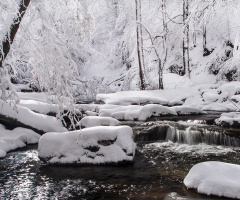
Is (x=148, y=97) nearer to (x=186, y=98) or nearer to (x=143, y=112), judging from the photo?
(x=186, y=98)

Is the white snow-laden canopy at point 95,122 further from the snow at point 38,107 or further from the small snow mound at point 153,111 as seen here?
the small snow mound at point 153,111

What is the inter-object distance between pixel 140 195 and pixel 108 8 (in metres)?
28.2

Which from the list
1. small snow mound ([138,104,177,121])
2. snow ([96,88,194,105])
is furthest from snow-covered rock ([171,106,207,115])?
snow ([96,88,194,105])

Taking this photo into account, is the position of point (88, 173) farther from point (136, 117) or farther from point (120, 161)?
point (136, 117)

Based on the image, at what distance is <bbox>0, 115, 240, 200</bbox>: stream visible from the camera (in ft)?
14.8

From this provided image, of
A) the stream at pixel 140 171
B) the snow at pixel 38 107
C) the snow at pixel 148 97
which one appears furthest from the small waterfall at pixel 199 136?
the snow at pixel 148 97

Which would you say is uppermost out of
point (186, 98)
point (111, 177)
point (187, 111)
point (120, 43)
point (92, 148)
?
point (120, 43)

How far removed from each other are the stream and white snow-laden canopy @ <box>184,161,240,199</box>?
0.47ft

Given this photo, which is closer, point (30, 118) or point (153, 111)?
point (30, 118)

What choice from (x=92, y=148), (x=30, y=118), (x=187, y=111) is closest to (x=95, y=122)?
(x=30, y=118)

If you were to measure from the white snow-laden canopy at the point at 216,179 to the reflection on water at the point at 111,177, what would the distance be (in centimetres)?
15

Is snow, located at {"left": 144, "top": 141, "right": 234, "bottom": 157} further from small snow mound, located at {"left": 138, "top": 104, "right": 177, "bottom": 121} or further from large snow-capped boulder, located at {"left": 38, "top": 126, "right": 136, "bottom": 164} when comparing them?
small snow mound, located at {"left": 138, "top": 104, "right": 177, "bottom": 121}

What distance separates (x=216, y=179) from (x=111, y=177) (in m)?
2.08

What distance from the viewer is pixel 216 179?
4.19m
